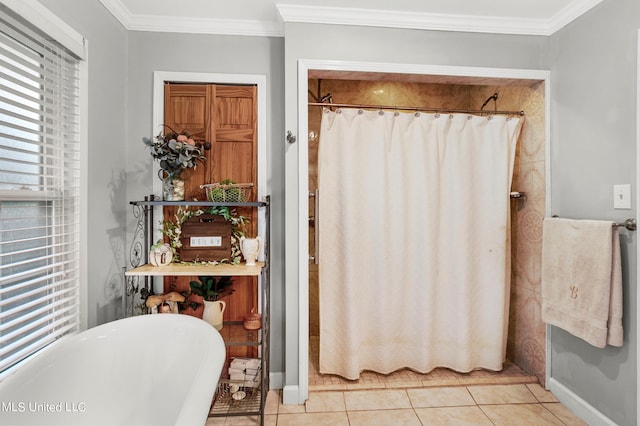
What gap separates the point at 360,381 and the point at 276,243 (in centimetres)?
106

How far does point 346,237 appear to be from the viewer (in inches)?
83.2

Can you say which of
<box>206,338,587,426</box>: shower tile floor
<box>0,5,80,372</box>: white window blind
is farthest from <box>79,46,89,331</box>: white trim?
<box>206,338,587,426</box>: shower tile floor

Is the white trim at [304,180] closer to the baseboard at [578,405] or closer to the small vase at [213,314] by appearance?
the small vase at [213,314]

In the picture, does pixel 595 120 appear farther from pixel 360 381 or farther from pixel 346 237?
pixel 360 381

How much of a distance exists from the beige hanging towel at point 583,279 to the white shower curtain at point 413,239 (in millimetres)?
315

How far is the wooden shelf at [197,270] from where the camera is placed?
1.78 m

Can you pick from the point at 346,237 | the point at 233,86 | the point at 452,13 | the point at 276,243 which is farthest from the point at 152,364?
the point at 452,13

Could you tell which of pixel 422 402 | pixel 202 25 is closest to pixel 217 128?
pixel 202 25

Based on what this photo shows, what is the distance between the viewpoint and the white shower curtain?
2.12 meters

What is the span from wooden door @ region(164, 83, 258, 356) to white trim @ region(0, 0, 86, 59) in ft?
1.81

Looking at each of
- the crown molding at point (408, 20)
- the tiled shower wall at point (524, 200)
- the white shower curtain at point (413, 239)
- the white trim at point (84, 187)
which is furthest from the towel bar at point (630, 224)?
the white trim at point (84, 187)

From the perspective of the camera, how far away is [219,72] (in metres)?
2.13

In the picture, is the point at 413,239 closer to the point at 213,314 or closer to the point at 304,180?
the point at 304,180

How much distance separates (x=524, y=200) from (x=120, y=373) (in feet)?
8.44
